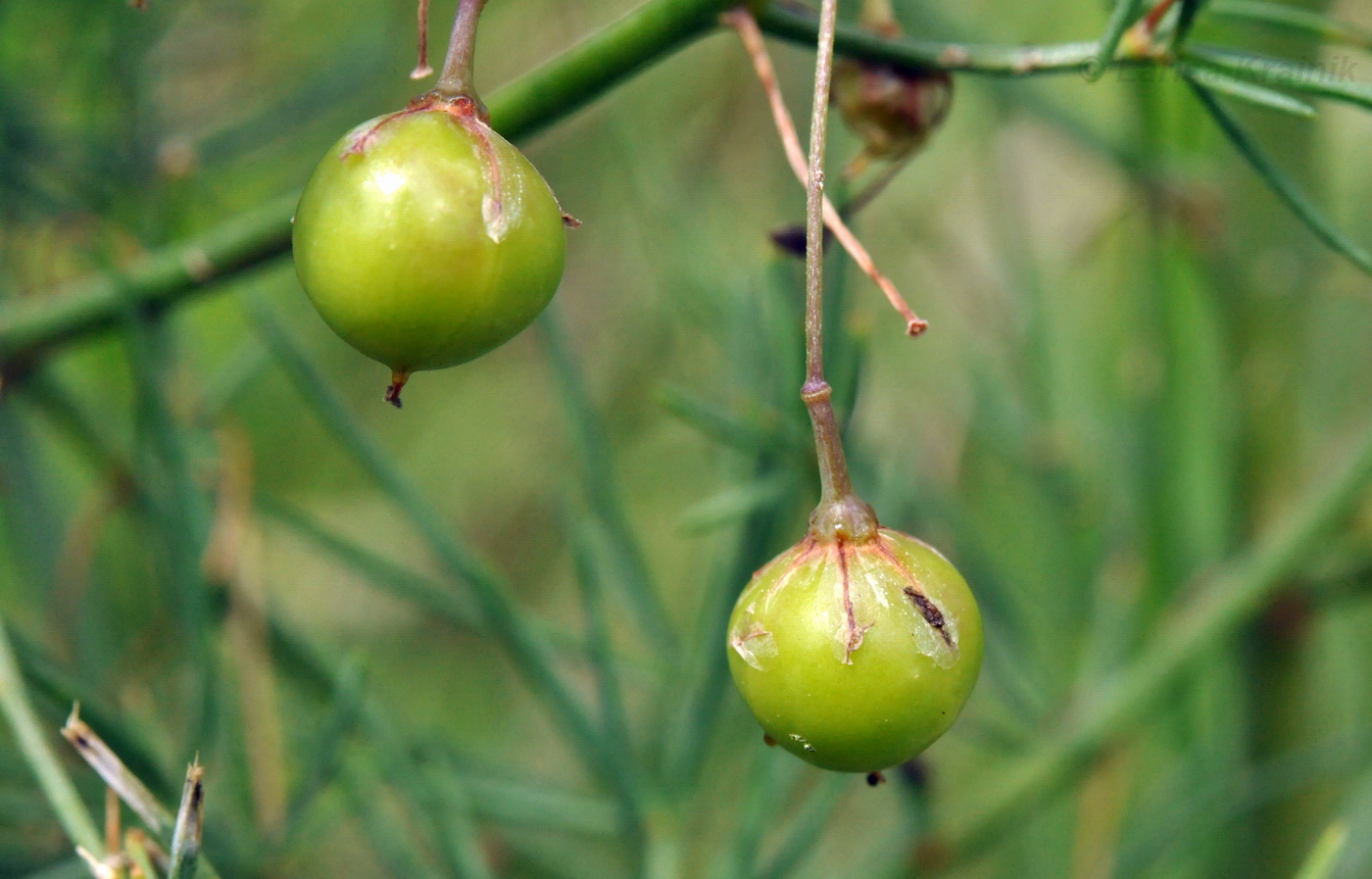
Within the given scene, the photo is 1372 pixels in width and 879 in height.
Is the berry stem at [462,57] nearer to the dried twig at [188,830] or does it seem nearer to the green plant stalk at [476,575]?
the dried twig at [188,830]

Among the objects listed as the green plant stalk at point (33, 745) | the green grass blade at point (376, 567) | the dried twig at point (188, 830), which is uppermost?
the green grass blade at point (376, 567)

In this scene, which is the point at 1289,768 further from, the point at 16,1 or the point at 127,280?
Answer: the point at 16,1

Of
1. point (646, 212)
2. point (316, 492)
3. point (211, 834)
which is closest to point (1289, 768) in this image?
point (646, 212)

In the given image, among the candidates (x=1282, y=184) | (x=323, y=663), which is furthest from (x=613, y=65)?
(x=323, y=663)

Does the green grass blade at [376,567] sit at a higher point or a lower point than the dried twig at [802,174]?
higher

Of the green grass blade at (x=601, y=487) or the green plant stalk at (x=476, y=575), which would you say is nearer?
the green plant stalk at (x=476, y=575)

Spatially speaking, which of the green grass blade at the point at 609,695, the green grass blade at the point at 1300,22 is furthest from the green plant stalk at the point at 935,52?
the green grass blade at the point at 609,695

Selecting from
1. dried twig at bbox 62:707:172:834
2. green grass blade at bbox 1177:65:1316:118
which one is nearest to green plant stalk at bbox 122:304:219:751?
dried twig at bbox 62:707:172:834
